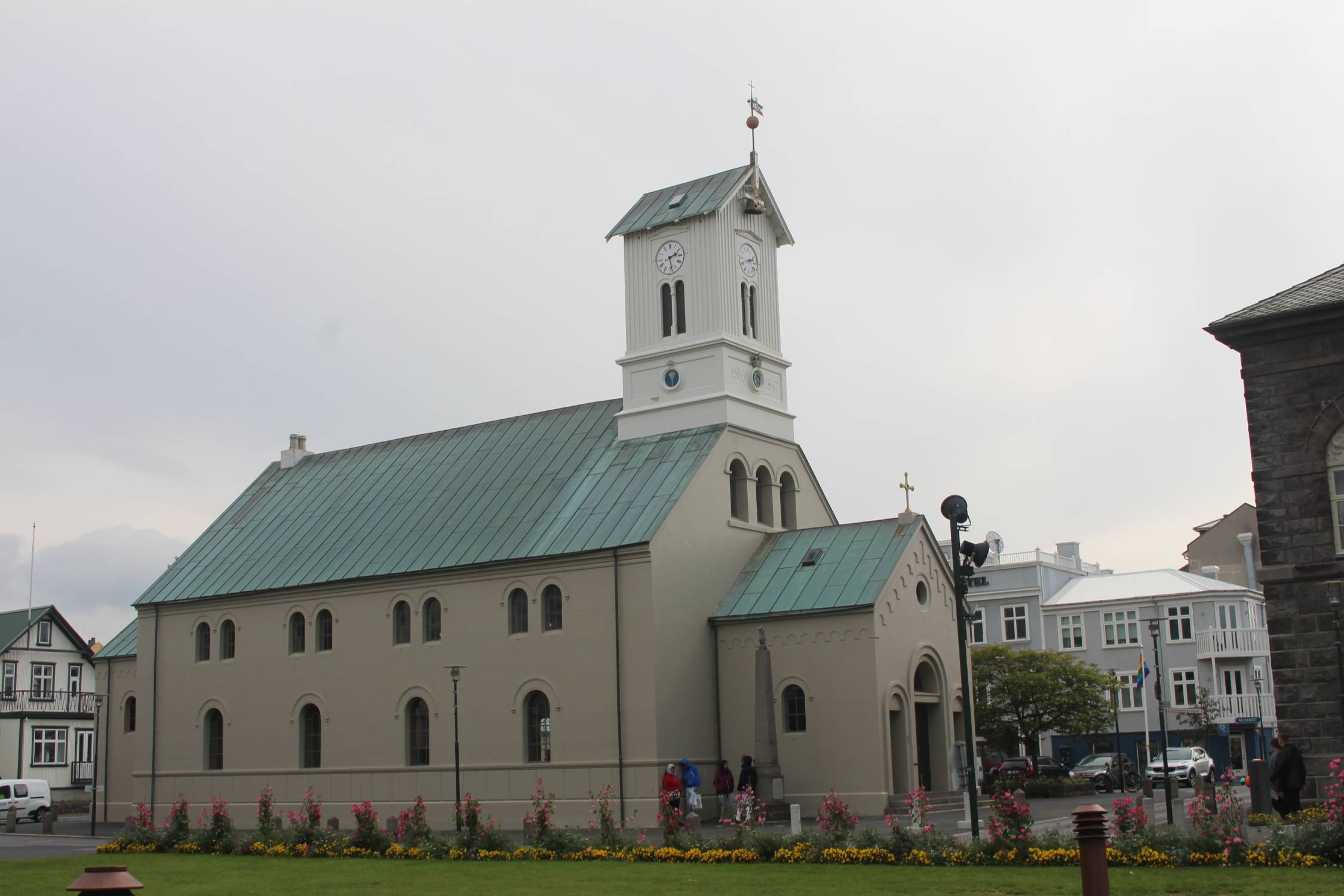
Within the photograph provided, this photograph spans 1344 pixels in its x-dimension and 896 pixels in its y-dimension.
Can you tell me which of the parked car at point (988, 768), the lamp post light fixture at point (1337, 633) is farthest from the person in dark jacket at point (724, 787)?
the lamp post light fixture at point (1337, 633)

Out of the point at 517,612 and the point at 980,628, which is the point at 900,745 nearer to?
the point at 517,612

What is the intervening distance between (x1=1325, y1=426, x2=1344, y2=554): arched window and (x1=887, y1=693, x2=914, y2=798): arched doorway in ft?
40.8

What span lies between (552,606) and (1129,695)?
4040 cm

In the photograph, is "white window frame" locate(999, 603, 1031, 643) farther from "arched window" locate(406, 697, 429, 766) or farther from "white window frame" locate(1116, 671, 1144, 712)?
"arched window" locate(406, 697, 429, 766)

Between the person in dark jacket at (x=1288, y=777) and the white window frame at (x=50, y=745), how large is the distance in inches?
2452

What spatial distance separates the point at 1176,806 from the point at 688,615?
43.9ft

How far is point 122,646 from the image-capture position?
170 feet

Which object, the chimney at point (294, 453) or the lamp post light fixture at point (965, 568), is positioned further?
the chimney at point (294, 453)

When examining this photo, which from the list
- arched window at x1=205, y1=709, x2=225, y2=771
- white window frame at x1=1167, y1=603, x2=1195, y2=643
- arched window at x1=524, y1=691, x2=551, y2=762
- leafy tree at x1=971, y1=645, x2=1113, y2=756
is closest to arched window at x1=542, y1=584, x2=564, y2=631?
arched window at x1=524, y1=691, x2=551, y2=762

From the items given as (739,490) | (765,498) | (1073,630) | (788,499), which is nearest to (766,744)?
(739,490)

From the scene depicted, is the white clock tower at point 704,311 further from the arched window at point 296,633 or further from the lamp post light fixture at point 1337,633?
the lamp post light fixture at point 1337,633

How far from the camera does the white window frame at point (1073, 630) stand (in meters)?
71.4

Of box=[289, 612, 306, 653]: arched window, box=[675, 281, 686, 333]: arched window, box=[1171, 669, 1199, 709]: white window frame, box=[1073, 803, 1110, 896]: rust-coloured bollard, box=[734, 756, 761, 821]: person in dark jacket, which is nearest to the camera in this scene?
box=[1073, 803, 1110, 896]: rust-coloured bollard

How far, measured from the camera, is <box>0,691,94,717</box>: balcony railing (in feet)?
229
